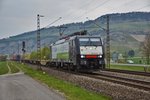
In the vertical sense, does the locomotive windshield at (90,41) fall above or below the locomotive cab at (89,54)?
above

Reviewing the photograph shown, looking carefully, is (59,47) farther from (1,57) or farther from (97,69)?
(1,57)

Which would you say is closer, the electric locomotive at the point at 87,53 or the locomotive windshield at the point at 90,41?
the electric locomotive at the point at 87,53

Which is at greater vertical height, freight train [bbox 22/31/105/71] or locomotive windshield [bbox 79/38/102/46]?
locomotive windshield [bbox 79/38/102/46]

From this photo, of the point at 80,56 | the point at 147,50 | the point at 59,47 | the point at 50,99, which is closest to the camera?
the point at 50,99

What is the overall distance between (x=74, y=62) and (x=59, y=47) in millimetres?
11648

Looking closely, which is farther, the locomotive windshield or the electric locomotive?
the locomotive windshield

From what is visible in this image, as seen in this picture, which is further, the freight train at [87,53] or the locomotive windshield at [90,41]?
the locomotive windshield at [90,41]

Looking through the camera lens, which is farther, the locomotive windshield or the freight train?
the locomotive windshield

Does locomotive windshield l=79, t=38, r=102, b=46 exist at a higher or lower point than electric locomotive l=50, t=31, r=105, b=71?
higher

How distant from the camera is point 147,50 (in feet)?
251

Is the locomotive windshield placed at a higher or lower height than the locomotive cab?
higher

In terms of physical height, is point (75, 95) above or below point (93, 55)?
below

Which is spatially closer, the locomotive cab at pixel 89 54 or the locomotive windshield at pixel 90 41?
the locomotive cab at pixel 89 54

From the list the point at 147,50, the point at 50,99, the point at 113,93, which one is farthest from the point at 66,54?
the point at 147,50
